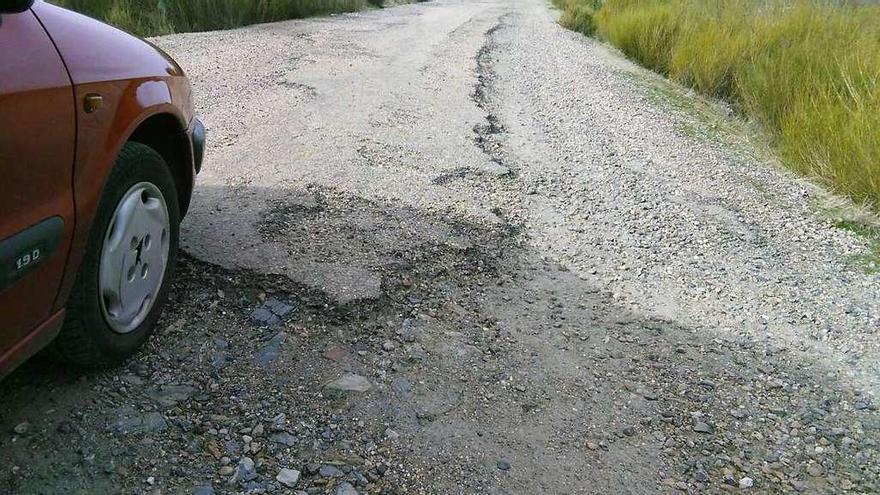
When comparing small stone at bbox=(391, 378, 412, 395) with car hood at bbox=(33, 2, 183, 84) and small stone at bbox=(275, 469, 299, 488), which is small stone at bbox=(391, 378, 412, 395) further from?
car hood at bbox=(33, 2, 183, 84)

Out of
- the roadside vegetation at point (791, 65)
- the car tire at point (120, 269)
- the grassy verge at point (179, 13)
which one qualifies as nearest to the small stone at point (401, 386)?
the car tire at point (120, 269)

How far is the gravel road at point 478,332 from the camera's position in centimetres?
214

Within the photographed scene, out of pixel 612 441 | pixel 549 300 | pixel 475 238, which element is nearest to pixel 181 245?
pixel 475 238

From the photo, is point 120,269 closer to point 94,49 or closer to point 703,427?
point 94,49

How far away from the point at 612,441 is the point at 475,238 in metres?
1.53

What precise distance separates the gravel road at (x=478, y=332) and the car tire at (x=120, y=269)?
14 cm

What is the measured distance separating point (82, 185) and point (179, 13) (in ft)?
27.8

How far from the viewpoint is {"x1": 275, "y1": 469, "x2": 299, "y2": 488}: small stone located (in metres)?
2.01

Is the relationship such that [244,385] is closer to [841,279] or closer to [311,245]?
[311,245]

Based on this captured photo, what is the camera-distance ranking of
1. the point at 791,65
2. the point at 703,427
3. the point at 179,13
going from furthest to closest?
the point at 179,13 → the point at 791,65 → the point at 703,427

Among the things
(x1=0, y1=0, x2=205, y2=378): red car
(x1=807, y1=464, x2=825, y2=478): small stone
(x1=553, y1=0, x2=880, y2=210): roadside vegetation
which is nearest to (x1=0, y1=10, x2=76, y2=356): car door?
(x1=0, y1=0, x2=205, y2=378): red car

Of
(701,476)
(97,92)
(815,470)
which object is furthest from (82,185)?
(815,470)

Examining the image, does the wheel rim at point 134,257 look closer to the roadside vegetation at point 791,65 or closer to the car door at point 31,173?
the car door at point 31,173

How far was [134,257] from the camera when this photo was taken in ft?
7.62
